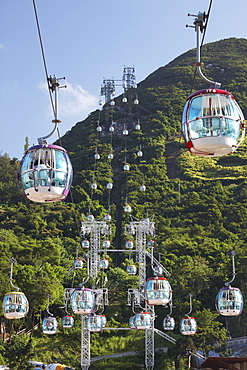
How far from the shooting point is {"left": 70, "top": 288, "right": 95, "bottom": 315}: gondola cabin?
56.6ft

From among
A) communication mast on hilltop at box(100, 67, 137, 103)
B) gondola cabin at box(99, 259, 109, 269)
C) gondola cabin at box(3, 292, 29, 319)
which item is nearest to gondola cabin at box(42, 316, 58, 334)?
gondola cabin at box(3, 292, 29, 319)

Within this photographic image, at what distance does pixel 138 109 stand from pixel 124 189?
1492 inches

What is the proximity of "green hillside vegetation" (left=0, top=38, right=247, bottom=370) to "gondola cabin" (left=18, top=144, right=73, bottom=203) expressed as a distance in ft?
7.38

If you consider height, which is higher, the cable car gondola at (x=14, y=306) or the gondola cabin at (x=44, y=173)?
the gondola cabin at (x=44, y=173)

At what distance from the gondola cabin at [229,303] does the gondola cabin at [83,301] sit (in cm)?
365

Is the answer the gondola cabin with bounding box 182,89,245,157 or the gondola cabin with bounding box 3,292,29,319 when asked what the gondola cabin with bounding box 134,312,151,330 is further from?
the gondola cabin with bounding box 182,89,245,157

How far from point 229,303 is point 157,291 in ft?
8.68

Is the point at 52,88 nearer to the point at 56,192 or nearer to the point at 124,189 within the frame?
the point at 56,192

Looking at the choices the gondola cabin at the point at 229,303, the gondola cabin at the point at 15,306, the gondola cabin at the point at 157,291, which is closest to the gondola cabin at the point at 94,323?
the gondola cabin at the point at 157,291

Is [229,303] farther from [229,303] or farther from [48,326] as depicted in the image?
[48,326]

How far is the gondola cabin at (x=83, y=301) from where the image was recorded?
56.6 ft

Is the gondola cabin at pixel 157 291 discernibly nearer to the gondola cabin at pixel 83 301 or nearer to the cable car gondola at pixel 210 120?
the gondola cabin at pixel 83 301

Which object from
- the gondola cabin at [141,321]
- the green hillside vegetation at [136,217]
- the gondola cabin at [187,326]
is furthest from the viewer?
the green hillside vegetation at [136,217]

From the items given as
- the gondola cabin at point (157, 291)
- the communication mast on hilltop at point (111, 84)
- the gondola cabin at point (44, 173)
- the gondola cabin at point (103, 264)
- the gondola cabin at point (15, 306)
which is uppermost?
the communication mast on hilltop at point (111, 84)
